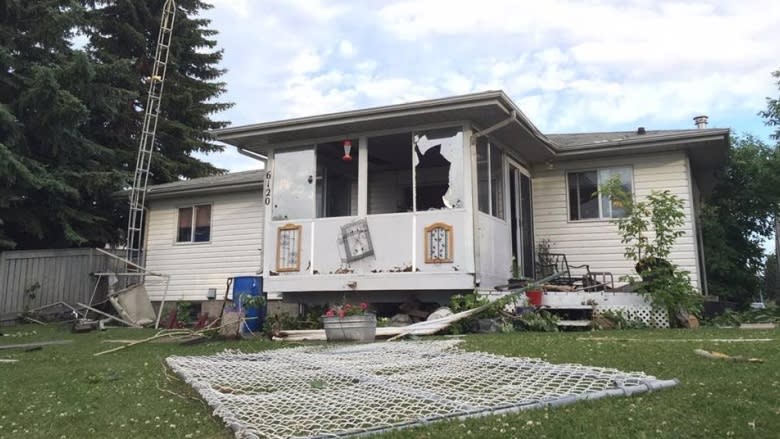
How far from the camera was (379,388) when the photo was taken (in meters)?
4.04

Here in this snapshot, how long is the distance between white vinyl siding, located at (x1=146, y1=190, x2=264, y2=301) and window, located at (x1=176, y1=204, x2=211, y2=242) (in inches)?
5.0

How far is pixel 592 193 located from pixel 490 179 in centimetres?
259

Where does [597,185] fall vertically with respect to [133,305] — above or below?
above

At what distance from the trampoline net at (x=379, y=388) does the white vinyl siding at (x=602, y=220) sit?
254 inches

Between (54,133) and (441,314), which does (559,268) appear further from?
(54,133)

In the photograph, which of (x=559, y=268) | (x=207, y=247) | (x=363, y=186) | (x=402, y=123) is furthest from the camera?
(x=207, y=247)

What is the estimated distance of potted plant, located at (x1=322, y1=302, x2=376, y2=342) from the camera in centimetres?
784

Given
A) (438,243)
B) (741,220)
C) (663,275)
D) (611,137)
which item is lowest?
(663,275)

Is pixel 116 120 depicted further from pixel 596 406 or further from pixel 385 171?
pixel 596 406

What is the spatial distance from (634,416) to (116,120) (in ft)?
72.0

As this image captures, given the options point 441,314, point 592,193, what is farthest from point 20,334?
point 592,193

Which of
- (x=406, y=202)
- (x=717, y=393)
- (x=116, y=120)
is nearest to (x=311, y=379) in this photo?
(x=717, y=393)

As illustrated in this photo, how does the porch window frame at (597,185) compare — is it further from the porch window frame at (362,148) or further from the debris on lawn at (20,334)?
the debris on lawn at (20,334)

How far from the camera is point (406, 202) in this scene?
1259 cm
